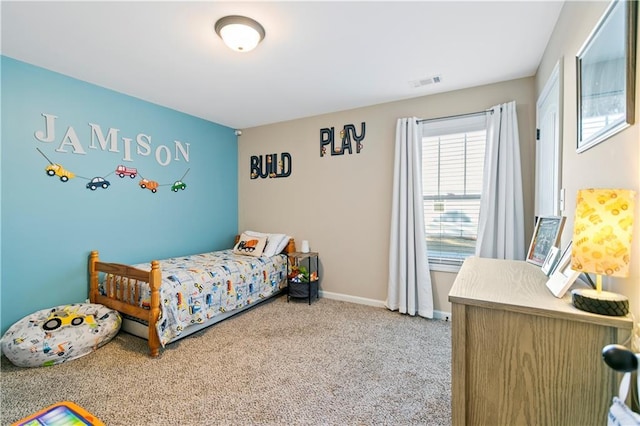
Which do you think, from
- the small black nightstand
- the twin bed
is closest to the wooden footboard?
the twin bed

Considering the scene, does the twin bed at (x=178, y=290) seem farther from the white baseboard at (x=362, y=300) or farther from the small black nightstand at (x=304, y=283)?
the white baseboard at (x=362, y=300)

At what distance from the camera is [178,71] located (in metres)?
2.52

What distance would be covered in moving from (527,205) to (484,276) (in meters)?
1.72

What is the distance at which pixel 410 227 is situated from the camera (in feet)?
10.1

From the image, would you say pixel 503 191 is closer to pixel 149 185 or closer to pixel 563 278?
pixel 563 278

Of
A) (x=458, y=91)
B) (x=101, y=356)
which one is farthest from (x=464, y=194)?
(x=101, y=356)

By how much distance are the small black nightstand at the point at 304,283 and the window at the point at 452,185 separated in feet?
4.73

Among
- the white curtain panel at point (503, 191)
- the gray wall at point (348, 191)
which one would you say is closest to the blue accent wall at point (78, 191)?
the gray wall at point (348, 191)

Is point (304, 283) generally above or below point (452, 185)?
below

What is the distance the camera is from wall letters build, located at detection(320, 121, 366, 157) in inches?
136

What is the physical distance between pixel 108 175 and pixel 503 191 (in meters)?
3.92

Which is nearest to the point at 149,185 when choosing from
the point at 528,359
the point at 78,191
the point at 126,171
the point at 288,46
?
the point at 126,171

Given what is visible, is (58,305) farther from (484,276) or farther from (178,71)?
(484,276)

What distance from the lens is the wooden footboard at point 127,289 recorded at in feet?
7.59
